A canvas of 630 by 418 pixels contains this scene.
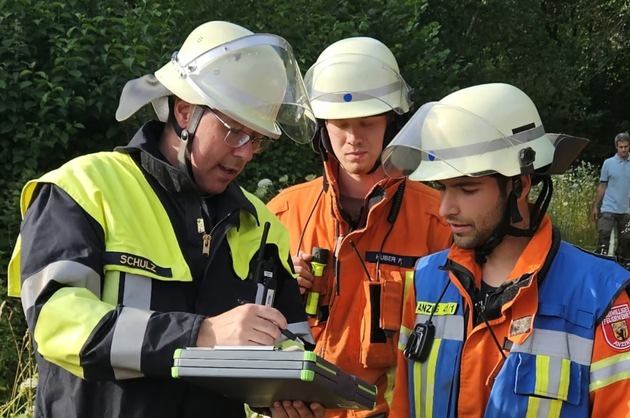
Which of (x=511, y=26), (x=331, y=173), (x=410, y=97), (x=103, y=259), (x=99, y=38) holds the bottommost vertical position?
(x=103, y=259)

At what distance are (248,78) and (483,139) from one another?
84cm

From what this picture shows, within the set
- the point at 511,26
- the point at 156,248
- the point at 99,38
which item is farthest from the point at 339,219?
the point at 511,26

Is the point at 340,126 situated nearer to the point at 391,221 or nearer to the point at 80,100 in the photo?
the point at 391,221

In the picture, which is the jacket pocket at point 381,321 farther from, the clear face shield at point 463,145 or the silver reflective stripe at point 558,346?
the silver reflective stripe at point 558,346

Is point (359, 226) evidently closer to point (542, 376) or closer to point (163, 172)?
point (542, 376)

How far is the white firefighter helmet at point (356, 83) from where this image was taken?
3963mm

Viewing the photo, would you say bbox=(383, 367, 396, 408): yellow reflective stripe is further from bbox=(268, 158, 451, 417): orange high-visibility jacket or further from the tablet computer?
the tablet computer

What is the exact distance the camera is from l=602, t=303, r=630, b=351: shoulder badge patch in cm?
268

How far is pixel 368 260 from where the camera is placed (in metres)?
3.77

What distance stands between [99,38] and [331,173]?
446 cm

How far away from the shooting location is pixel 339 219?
3.85m

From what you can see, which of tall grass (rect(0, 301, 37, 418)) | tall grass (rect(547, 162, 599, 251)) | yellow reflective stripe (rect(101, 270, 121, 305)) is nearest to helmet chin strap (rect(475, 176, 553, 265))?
yellow reflective stripe (rect(101, 270, 121, 305))

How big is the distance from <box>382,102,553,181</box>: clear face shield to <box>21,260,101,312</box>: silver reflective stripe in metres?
1.25

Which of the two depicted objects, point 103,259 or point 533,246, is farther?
point 533,246
